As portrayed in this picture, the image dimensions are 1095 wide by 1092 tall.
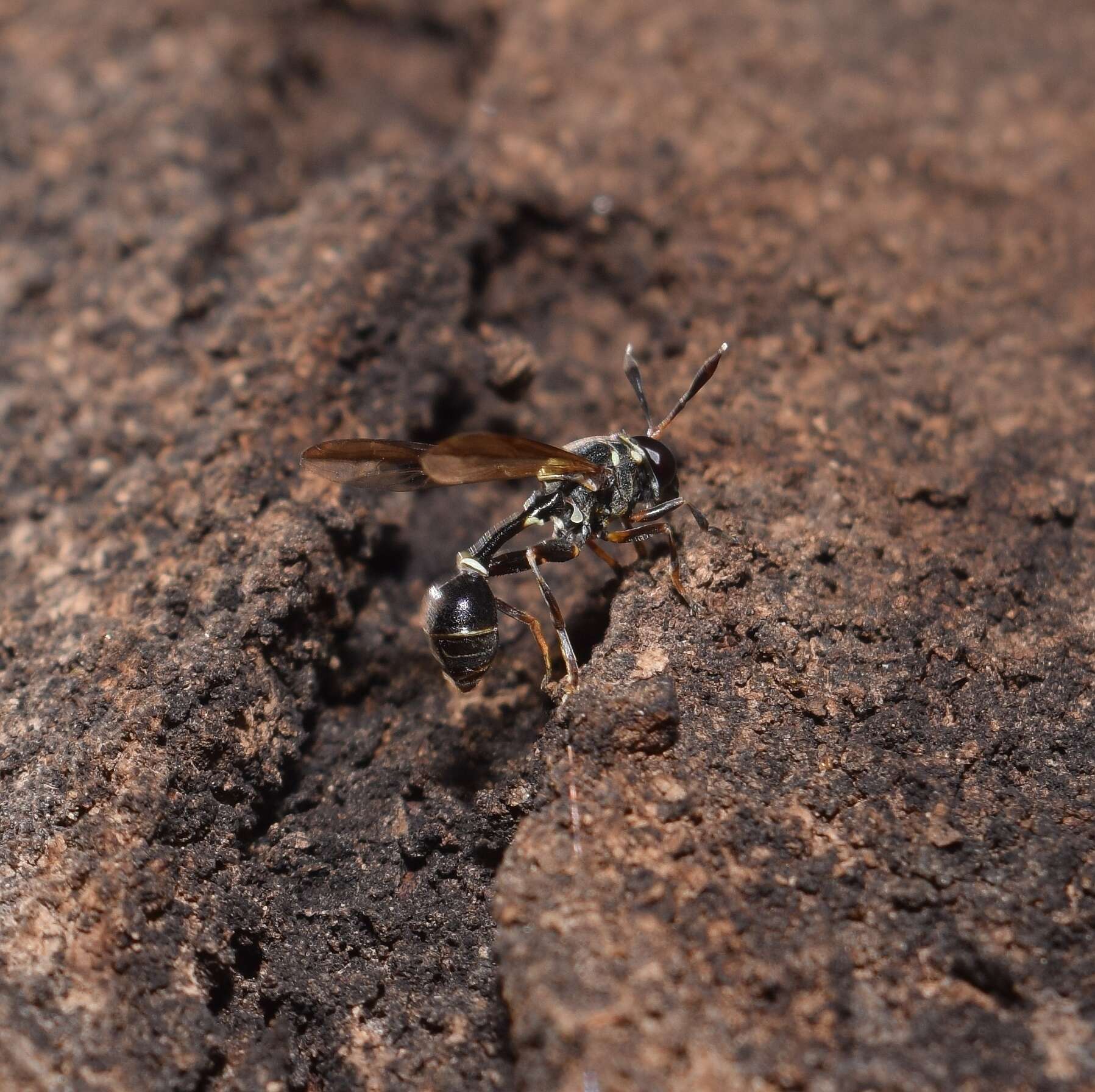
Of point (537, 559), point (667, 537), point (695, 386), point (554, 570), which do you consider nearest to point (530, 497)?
point (537, 559)

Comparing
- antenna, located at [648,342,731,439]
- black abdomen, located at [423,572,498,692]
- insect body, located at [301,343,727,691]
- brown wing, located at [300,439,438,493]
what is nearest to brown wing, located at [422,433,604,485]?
insect body, located at [301,343,727,691]

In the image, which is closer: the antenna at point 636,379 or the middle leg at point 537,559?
the middle leg at point 537,559

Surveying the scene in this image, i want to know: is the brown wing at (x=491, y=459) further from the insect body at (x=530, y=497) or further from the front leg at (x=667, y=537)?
the front leg at (x=667, y=537)

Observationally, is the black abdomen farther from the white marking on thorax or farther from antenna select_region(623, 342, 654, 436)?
antenna select_region(623, 342, 654, 436)

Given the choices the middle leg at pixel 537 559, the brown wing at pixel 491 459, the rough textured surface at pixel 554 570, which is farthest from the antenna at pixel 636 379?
the middle leg at pixel 537 559

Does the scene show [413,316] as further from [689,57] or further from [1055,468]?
[1055,468]

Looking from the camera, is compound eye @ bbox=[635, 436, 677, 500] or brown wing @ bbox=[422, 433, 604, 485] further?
compound eye @ bbox=[635, 436, 677, 500]
